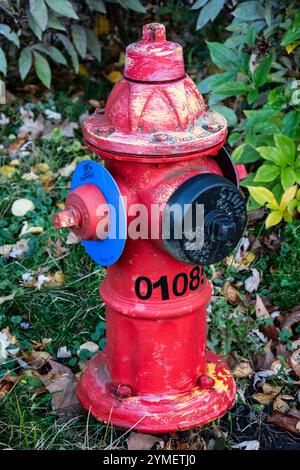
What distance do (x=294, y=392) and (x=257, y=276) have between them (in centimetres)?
69

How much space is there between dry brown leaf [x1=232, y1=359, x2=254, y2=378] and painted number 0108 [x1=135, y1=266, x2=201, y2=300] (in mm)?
606

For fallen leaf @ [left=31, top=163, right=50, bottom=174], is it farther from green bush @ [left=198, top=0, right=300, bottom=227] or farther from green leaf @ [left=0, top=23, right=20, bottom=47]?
green bush @ [left=198, top=0, right=300, bottom=227]

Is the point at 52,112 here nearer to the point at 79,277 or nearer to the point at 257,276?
the point at 79,277

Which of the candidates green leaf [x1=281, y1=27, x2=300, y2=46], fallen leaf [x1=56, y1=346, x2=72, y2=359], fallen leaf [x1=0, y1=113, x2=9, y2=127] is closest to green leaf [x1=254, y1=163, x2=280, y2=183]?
green leaf [x1=281, y1=27, x2=300, y2=46]

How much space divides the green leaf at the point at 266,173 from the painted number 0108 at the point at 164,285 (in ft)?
2.80

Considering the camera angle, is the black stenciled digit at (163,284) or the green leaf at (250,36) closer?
the black stenciled digit at (163,284)

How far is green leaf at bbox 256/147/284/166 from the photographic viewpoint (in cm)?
328

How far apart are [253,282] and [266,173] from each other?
50 centimetres

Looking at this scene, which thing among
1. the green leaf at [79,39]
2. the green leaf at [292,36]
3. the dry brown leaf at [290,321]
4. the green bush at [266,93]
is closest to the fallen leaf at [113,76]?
the green leaf at [79,39]

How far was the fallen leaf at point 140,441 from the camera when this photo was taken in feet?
8.68


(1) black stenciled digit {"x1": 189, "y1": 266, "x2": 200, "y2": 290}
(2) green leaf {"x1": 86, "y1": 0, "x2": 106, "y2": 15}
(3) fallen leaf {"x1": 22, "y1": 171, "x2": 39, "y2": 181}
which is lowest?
(3) fallen leaf {"x1": 22, "y1": 171, "x2": 39, "y2": 181}

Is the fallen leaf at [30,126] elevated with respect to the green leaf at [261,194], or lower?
lower

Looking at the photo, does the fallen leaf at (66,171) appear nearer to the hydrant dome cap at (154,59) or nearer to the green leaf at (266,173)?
the green leaf at (266,173)

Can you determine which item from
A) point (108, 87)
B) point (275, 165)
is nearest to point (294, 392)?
point (275, 165)
